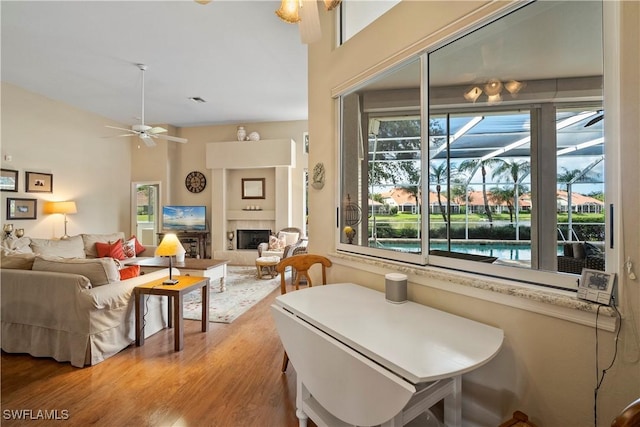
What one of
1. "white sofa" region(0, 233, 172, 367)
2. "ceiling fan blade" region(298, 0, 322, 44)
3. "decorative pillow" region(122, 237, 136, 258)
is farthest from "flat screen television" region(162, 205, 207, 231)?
"ceiling fan blade" region(298, 0, 322, 44)

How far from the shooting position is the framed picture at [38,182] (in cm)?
484

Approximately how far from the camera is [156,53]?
3764mm

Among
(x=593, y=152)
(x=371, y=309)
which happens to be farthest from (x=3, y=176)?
(x=593, y=152)

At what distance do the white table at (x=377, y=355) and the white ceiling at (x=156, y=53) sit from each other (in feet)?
9.51

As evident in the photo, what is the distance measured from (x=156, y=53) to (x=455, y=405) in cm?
465

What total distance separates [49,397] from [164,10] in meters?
3.39

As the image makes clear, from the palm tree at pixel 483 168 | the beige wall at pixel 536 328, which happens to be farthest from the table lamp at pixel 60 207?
the palm tree at pixel 483 168

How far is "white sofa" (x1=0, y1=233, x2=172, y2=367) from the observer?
233 cm

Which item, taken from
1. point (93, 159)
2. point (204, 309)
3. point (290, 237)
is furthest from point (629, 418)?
point (93, 159)

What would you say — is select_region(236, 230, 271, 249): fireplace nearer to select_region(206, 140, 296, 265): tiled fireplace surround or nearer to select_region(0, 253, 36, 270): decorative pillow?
select_region(206, 140, 296, 265): tiled fireplace surround

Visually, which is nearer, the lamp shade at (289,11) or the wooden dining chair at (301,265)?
the lamp shade at (289,11)

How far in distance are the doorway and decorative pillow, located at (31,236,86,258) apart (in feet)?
7.09

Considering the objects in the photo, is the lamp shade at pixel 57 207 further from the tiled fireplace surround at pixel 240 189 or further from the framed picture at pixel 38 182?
the tiled fireplace surround at pixel 240 189

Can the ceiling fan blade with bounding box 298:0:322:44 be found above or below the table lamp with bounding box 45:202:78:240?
above
